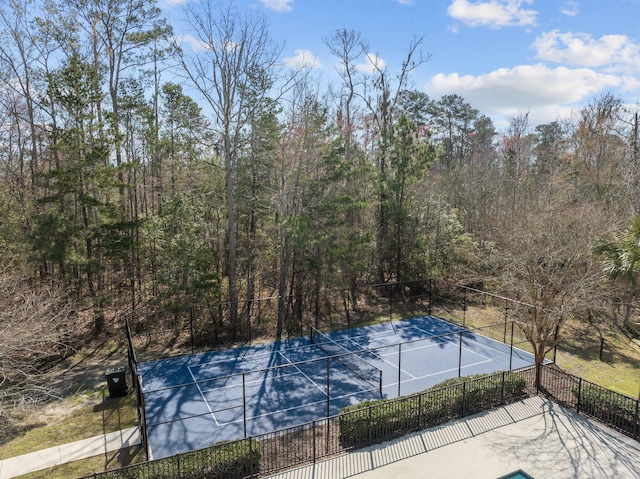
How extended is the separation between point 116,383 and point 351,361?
8.09 m

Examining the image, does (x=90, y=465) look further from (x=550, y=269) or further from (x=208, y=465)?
(x=550, y=269)

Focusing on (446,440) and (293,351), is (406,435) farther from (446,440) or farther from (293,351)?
(293,351)

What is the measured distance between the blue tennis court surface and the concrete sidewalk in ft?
2.26

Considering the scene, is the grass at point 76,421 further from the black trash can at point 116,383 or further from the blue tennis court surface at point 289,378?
the blue tennis court surface at point 289,378

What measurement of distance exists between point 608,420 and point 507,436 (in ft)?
9.86

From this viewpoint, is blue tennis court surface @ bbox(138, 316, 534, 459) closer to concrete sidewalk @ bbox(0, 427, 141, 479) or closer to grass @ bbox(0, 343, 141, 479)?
concrete sidewalk @ bbox(0, 427, 141, 479)

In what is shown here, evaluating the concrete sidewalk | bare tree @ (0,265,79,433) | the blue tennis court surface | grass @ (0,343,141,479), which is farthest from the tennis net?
bare tree @ (0,265,79,433)

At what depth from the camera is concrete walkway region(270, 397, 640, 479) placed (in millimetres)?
9148

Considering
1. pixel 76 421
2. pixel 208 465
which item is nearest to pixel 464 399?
pixel 208 465

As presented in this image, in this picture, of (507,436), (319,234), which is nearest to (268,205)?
(319,234)

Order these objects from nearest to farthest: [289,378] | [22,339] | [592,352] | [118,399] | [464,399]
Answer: [22,339], [464,399], [118,399], [289,378], [592,352]

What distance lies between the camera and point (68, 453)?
402 inches

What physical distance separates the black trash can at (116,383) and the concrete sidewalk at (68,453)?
7.34ft

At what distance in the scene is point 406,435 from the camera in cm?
1062
